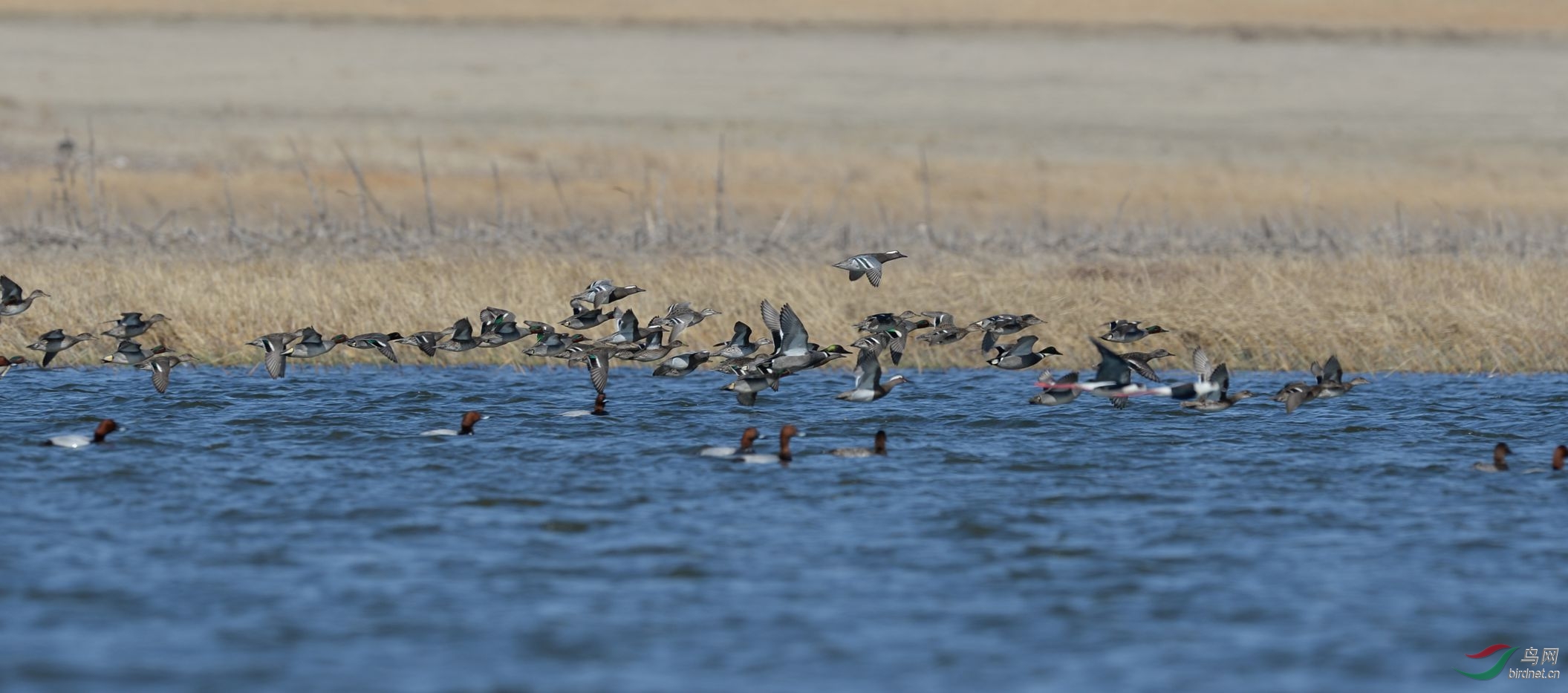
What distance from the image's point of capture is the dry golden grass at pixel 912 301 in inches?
943

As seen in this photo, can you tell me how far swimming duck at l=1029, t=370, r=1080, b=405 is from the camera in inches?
750

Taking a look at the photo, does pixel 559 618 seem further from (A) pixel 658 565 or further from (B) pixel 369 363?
(B) pixel 369 363

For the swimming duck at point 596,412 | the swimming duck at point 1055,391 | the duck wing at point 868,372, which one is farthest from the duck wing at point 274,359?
the swimming duck at point 1055,391

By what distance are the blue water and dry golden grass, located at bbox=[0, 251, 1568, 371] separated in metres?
2.36

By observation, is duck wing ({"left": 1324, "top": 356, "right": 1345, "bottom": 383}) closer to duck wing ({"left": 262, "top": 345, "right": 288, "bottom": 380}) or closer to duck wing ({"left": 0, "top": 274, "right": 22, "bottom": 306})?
duck wing ({"left": 262, "top": 345, "right": 288, "bottom": 380})

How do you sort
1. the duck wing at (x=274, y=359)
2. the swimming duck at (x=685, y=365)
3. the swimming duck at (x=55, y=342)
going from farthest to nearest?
the swimming duck at (x=55, y=342) → the swimming duck at (x=685, y=365) → the duck wing at (x=274, y=359)

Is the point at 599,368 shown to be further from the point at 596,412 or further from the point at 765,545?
the point at 765,545

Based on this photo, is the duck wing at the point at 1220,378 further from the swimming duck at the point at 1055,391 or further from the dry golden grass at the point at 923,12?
the dry golden grass at the point at 923,12

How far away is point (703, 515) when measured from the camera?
15.4 meters

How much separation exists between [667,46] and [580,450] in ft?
197

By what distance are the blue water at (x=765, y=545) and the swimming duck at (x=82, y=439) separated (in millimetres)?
164

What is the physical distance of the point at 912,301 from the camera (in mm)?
25656

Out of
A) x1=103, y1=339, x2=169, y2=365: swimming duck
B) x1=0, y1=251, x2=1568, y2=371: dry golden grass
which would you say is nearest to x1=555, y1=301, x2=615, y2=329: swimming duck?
x1=0, y1=251, x2=1568, y2=371: dry golden grass

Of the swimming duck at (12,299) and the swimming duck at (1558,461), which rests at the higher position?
the swimming duck at (12,299)
